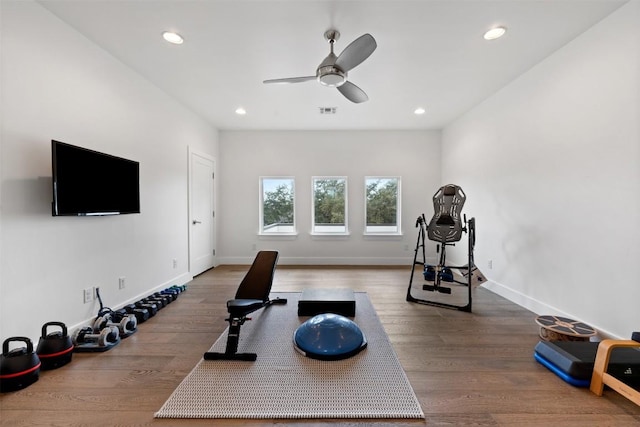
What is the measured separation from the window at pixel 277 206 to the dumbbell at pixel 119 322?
317cm

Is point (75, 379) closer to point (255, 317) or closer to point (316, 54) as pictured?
point (255, 317)

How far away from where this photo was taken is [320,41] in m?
2.50

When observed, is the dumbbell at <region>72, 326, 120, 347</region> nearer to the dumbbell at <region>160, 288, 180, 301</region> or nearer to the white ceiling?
the dumbbell at <region>160, 288, 180, 301</region>

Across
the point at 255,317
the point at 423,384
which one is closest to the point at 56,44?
the point at 255,317

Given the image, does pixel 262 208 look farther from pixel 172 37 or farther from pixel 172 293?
pixel 172 37

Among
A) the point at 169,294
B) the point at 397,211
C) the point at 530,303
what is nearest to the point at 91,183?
the point at 169,294

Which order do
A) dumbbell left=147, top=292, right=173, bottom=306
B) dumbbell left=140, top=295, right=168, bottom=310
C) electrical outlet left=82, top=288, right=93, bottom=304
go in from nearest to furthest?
1. electrical outlet left=82, top=288, right=93, bottom=304
2. dumbbell left=140, top=295, right=168, bottom=310
3. dumbbell left=147, top=292, right=173, bottom=306

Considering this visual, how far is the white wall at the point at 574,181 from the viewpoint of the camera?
6.88ft

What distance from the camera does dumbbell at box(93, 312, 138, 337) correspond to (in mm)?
2375

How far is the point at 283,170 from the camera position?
18.0 ft

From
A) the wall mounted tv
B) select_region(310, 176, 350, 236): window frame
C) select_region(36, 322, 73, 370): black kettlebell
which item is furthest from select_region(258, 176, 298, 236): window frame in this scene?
select_region(36, 322, 73, 370): black kettlebell

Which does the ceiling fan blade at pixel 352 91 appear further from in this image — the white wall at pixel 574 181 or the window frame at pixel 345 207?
the window frame at pixel 345 207

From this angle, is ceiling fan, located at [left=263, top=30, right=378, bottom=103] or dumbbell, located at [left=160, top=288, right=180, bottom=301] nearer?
ceiling fan, located at [left=263, top=30, right=378, bottom=103]

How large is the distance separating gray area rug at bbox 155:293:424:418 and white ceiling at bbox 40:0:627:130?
280cm
